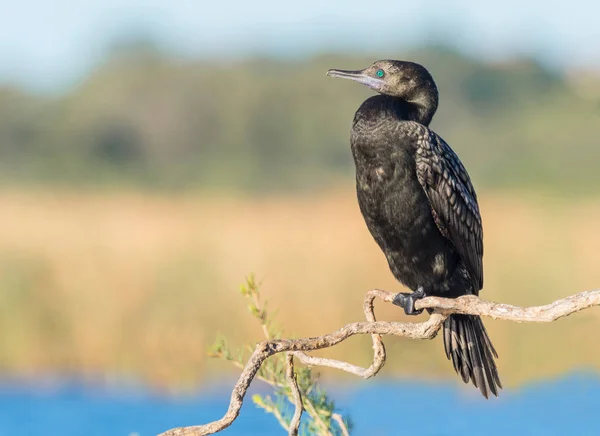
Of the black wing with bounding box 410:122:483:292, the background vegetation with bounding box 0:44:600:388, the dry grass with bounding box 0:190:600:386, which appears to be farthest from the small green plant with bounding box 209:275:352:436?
the dry grass with bounding box 0:190:600:386

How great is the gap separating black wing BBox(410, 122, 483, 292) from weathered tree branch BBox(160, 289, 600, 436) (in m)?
0.38

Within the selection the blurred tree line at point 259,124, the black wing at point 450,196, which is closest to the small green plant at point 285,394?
the black wing at point 450,196

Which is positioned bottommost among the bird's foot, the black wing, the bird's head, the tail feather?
the tail feather

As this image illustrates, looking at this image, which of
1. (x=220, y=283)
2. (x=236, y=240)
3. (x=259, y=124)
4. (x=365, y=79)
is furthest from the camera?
(x=259, y=124)

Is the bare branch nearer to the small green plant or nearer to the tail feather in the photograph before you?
the small green plant

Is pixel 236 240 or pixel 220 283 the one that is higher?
pixel 236 240

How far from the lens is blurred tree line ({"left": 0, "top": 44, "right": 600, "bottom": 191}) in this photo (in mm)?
21938

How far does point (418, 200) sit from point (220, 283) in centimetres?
698

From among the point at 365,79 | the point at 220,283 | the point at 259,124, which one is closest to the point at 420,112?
the point at 365,79

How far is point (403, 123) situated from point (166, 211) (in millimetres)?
10912

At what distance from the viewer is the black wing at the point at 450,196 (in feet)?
14.3

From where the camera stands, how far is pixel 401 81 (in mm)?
4570

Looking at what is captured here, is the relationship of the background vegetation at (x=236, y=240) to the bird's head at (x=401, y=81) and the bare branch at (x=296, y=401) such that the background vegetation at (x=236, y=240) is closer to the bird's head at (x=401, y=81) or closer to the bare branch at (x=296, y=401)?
the bare branch at (x=296, y=401)

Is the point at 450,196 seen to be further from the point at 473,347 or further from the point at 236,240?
the point at 236,240
